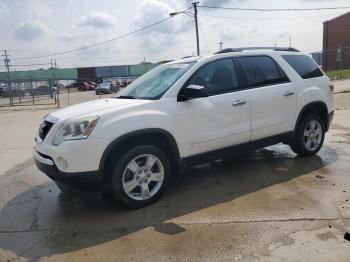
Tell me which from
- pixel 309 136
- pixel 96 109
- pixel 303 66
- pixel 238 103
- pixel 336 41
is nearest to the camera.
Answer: pixel 96 109

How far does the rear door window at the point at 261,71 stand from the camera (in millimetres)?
5551

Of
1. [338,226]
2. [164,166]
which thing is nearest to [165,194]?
[164,166]

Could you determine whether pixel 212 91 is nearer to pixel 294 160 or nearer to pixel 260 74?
pixel 260 74

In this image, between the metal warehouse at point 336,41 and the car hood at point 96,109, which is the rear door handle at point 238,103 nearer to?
the car hood at point 96,109

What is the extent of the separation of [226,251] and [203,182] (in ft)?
6.81

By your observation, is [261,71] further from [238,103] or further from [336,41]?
[336,41]

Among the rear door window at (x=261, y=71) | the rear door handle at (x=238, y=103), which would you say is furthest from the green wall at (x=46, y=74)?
the rear door handle at (x=238, y=103)

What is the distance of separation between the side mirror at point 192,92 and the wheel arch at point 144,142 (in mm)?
511

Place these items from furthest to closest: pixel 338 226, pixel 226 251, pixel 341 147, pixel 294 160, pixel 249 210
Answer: pixel 341 147, pixel 294 160, pixel 249 210, pixel 338 226, pixel 226 251

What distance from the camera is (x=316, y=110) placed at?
6.47 metres

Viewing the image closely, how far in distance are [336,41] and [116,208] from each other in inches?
2035

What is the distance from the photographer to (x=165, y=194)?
202 inches

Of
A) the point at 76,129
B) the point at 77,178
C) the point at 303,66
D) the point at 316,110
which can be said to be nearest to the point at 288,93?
the point at 303,66

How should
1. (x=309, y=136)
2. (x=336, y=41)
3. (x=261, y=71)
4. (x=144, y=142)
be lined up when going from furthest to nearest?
1. (x=336, y=41)
2. (x=309, y=136)
3. (x=261, y=71)
4. (x=144, y=142)
